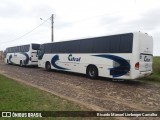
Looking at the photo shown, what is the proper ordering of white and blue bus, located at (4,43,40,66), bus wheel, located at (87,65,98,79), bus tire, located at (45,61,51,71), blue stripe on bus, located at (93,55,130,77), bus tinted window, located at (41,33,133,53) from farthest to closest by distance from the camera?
white and blue bus, located at (4,43,40,66) < bus tire, located at (45,61,51,71) < bus wheel, located at (87,65,98,79) < bus tinted window, located at (41,33,133,53) < blue stripe on bus, located at (93,55,130,77)

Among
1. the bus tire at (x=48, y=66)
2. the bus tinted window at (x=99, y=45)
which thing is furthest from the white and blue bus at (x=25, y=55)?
the bus tinted window at (x=99, y=45)

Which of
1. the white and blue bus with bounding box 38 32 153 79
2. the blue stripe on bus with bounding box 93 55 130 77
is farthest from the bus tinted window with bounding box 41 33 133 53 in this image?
the blue stripe on bus with bounding box 93 55 130 77

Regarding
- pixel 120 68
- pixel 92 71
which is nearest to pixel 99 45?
pixel 92 71

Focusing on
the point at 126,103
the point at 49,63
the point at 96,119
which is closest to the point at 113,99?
the point at 126,103

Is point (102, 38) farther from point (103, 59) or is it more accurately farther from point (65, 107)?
point (65, 107)

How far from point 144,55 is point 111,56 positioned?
2.01 metres

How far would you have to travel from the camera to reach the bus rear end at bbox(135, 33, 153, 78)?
13.3 meters

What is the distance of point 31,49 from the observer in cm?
2617

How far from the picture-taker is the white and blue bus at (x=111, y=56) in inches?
523

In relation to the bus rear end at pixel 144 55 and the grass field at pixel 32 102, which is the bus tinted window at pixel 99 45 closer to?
the bus rear end at pixel 144 55

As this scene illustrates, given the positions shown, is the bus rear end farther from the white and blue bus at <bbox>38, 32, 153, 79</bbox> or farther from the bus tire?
the bus tire

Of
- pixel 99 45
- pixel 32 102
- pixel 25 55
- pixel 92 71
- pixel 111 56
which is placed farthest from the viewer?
pixel 25 55

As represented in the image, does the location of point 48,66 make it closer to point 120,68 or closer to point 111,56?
point 111,56

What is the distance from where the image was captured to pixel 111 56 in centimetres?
1450
